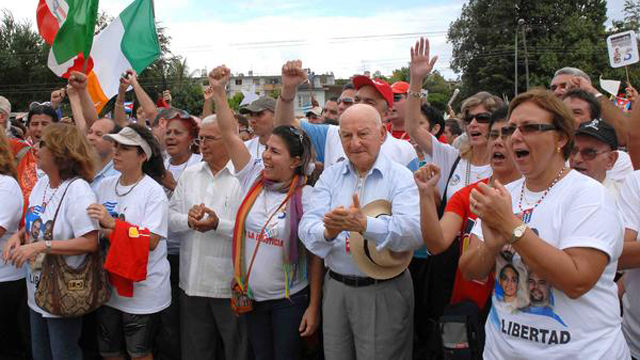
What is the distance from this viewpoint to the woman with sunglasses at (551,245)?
6.45 feet

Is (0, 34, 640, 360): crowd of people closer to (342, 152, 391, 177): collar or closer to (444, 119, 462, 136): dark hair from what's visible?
(342, 152, 391, 177): collar

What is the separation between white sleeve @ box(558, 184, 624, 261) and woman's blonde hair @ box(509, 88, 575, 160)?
0.78 feet

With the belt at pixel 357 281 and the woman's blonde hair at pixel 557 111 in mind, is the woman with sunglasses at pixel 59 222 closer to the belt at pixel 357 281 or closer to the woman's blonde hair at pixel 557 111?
the belt at pixel 357 281

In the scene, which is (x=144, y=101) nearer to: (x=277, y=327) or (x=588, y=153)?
(x=277, y=327)

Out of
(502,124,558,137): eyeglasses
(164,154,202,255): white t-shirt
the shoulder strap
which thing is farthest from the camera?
(164,154,202,255): white t-shirt

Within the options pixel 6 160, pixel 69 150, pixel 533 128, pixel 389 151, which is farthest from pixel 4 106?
pixel 533 128

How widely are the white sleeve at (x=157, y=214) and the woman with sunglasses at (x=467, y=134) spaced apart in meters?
1.97

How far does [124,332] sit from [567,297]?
302 centimetres

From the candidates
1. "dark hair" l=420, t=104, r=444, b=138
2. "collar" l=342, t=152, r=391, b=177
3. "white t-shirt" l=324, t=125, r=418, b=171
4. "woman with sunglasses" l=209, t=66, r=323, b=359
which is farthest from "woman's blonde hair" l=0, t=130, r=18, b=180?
"dark hair" l=420, t=104, r=444, b=138

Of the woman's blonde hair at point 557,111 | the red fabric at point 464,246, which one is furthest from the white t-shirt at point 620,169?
the woman's blonde hair at point 557,111

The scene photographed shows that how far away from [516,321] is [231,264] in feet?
7.16

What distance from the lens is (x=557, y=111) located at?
216cm

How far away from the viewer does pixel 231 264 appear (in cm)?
378

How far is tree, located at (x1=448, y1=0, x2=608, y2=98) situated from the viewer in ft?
118
